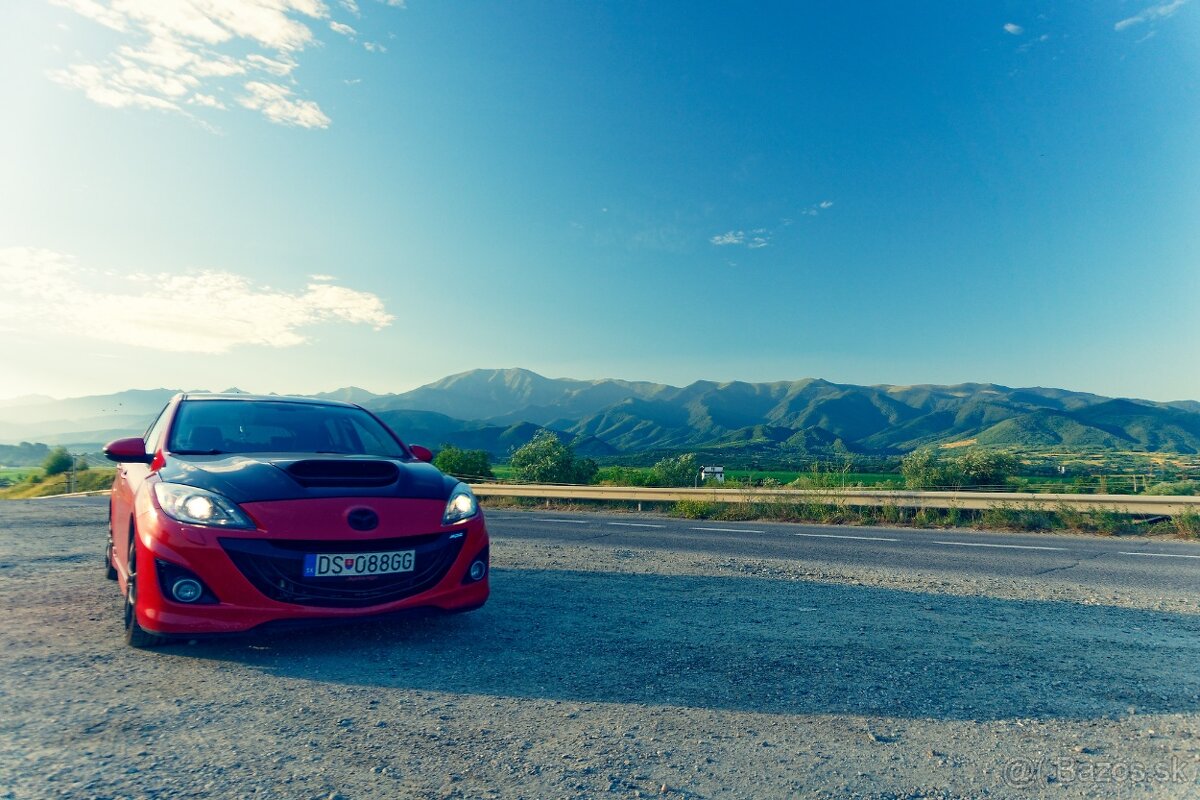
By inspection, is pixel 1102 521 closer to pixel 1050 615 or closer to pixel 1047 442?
pixel 1050 615

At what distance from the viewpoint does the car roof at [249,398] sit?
17.8 ft

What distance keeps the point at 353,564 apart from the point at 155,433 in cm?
261

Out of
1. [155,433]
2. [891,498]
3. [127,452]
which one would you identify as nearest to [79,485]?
[155,433]

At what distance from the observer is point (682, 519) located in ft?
48.3

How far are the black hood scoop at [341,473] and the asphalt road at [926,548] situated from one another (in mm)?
5267

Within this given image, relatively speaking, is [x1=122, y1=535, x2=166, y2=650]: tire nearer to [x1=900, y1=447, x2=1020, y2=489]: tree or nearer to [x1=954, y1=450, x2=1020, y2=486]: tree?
[x1=900, y1=447, x2=1020, y2=489]: tree

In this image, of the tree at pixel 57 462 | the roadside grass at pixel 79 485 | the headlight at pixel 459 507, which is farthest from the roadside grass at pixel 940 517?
the tree at pixel 57 462

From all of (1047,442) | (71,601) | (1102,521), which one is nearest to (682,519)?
(1102,521)

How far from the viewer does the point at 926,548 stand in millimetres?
9516

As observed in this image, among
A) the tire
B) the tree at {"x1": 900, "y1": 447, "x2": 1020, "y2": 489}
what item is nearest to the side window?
the tire

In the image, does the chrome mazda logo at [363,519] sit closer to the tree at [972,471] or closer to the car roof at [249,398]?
the car roof at [249,398]

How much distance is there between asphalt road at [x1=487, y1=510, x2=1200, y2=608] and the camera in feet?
23.7

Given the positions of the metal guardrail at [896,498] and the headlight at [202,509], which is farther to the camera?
the metal guardrail at [896,498]

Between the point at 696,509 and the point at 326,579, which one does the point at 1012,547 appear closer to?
the point at 696,509
